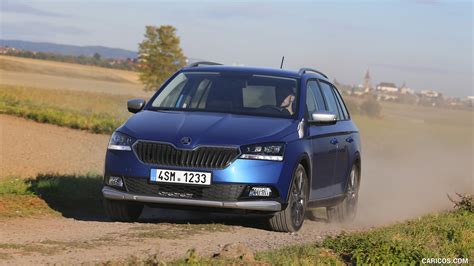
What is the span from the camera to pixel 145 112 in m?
10.7

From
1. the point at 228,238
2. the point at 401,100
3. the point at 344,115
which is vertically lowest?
the point at 401,100

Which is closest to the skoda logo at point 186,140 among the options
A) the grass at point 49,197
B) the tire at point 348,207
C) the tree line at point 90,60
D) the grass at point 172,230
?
the grass at point 172,230

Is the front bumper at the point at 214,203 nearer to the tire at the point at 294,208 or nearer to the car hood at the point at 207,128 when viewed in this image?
the tire at the point at 294,208

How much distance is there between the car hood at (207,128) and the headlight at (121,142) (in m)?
0.05

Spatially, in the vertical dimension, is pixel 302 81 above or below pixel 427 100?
above

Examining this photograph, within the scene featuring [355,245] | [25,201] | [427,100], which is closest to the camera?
[355,245]

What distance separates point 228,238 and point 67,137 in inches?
726

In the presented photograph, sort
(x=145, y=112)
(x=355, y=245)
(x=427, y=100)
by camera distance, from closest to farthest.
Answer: (x=355, y=245)
(x=145, y=112)
(x=427, y=100)

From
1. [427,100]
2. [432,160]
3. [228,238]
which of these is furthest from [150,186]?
[427,100]

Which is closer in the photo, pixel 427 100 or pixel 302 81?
pixel 302 81

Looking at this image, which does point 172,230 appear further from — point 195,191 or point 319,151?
point 319,151

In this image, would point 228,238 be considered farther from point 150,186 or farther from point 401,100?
point 401,100

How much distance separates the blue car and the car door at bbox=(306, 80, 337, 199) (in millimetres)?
11
